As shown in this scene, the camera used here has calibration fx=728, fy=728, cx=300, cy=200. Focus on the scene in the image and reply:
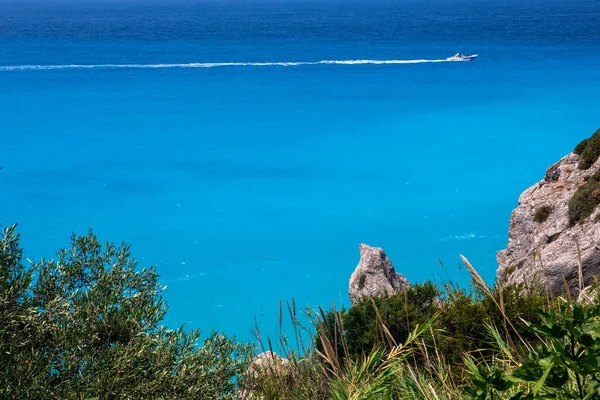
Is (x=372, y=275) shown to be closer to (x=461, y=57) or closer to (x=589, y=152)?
(x=589, y=152)

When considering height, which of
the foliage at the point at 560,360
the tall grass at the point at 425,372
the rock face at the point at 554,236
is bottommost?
the foliage at the point at 560,360

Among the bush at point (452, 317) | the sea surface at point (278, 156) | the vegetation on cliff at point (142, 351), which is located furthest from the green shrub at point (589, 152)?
the vegetation on cliff at point (142, 351)

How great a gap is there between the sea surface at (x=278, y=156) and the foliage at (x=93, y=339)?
6.40 metres

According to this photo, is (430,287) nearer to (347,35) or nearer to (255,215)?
(255,215)

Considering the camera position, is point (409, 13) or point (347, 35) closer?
point (347, 35)

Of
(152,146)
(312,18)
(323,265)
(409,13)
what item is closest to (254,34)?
(312,18)

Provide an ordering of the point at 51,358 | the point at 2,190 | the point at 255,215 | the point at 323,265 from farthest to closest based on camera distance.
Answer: the point at 2,190 → the point at 255,215 → the point at 323,265 → the point at 51,358

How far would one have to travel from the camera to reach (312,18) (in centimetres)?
11225

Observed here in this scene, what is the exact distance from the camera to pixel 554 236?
12.1 metres

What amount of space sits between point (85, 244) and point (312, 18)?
358 ft

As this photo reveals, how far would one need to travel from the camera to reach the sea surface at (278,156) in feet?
78.0

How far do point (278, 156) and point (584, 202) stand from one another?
23.3 metres

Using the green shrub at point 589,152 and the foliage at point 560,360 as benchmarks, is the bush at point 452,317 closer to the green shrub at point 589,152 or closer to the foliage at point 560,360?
the foliage at point 560,360

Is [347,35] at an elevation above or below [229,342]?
above
